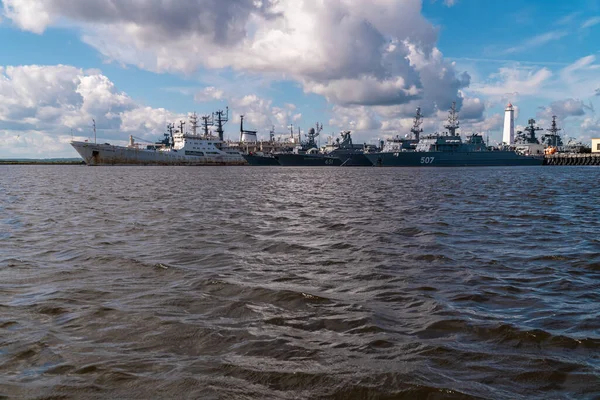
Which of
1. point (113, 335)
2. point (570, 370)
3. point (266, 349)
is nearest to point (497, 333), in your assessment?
point (570, 370)

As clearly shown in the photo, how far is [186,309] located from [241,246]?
14.4 feet

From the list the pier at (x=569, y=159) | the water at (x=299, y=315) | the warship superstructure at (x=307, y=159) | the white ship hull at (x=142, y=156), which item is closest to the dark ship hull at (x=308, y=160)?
the warship superstructure at (x=307, y=159)

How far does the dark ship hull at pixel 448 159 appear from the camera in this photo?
9688 cm

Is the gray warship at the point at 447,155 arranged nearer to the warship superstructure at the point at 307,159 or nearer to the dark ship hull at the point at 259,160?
the warship superstructure at the point at 307,159

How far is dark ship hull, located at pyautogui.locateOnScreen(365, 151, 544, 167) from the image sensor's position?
9688 centimetres

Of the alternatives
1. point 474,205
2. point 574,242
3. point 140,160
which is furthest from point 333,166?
point 574,242

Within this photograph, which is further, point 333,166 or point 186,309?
point 333,166

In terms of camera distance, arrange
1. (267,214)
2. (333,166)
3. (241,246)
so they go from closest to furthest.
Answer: (241,246) < (267,214) < (333,166)

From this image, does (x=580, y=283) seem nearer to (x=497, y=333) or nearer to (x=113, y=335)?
(x=497, y=333)

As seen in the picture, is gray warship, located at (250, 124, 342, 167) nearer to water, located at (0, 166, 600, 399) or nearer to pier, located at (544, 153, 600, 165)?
pier, located at (544, 153, 600, 165)

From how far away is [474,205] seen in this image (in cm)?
1931

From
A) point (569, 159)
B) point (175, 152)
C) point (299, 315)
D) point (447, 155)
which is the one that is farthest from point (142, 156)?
point (299, 315)

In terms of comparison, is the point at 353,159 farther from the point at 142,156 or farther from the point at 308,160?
the point at 142,156

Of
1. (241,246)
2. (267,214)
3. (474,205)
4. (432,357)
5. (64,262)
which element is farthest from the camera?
(474,205)
